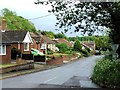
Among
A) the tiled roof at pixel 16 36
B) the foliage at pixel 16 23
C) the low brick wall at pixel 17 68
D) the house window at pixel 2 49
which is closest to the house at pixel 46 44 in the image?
the foliage at pixel 16 23

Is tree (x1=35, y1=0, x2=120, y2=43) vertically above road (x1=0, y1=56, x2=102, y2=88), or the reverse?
tree (x1=35, y1=0, x2=120, y2=43)

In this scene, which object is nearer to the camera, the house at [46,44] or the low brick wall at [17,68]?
the low brick wall at [17,68]

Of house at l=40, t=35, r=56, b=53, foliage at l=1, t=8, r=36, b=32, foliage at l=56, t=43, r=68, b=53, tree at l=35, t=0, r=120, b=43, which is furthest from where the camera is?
foliage at l=1, t=8, r=36, b=32

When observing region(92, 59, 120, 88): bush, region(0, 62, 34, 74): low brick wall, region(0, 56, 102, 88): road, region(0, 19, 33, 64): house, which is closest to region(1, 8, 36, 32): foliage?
region(0, 19, 33, 64): house

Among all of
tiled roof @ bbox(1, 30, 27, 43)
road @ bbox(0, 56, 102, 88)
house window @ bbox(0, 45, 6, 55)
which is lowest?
road @ bbox(0, 56, 102, 88)

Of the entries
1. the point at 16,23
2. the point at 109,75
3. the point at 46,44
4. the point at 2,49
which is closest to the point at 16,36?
the point at 2,49

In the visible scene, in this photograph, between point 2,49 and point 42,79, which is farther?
point 2,49

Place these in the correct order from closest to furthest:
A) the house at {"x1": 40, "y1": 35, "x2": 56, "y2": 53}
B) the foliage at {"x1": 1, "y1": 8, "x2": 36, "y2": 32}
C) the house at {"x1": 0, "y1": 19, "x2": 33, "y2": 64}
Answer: the house at {"x1": 0, "y1": 19, "x2": 33, "y2": 64}, the house at {"x1": 40, "y1": 35, "x2": 56, "y2": 53}, the foliage at {"x1": 1, "y1": 8, "x2": 36, "y2": 32}

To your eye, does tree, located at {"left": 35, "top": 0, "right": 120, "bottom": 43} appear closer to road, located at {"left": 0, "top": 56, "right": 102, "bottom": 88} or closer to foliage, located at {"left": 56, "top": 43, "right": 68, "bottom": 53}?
road, located at {"left": 0, "top": 56, "right": 102, "bottom": 88}

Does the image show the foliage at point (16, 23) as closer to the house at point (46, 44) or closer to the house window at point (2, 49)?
the house at point (46, 44)

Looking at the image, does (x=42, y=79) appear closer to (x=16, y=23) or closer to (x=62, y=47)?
(x=62, y=47)

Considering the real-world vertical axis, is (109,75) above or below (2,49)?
below

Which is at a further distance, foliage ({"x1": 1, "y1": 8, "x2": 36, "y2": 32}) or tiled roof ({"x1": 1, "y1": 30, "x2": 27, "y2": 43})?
foliage ({"x1": 1, "y1": 8, "x2": 36, "y2": 32})

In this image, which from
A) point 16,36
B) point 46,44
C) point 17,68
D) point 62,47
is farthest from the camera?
point 62,47
